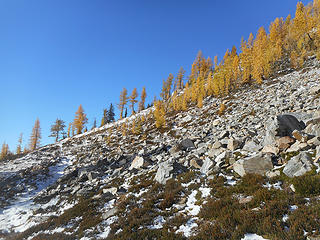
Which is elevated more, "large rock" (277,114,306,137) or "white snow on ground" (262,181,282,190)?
"large rock" (277,114,306,137)

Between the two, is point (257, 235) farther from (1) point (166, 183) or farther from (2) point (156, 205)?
(1) point (166, 183)

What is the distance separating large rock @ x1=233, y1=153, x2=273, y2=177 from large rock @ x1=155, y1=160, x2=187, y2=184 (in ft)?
15.5

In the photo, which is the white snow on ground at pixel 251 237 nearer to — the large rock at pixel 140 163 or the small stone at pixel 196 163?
the small stone at pixel 196 163

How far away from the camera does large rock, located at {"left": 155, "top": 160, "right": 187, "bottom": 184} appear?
39.0 ft

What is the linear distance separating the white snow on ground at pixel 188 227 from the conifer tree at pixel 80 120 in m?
61.6

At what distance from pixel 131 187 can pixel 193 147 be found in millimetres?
8246

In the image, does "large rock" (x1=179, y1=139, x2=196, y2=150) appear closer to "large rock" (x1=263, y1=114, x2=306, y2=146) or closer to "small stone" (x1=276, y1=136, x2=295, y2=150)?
"large rock" (x1=263, y1=114, x2=306, y2=146)

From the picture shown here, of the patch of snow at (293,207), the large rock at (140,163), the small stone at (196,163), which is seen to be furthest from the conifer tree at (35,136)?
the patch of snow at (293,207)

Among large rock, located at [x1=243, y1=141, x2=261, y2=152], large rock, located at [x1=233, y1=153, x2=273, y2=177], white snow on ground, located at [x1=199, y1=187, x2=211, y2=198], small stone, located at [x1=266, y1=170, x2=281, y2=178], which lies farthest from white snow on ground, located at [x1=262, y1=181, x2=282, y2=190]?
large rock, located at [x1=243, y1=141, x2=261, y2=152]

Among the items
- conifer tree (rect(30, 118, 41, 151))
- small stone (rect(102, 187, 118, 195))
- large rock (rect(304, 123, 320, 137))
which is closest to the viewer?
large rock (rect(304, 123, 320, 137))

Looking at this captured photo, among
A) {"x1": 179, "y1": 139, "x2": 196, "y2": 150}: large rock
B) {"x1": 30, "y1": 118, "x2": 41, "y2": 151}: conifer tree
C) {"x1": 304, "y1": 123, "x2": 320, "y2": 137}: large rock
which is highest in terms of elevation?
{"x1": 30, "y1": 118, "x2": 41, "y2": 151}: conifer tree

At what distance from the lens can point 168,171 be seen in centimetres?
1226

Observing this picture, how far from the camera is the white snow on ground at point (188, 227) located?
230 inches

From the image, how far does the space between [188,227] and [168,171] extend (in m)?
6.06
